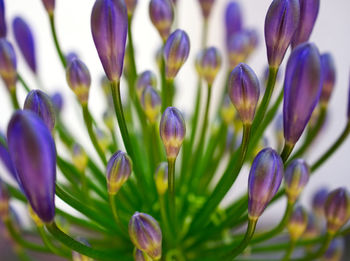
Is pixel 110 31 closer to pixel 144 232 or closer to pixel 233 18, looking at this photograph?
pixel 144 232

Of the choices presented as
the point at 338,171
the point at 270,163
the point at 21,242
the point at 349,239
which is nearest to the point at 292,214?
the point at 270,163

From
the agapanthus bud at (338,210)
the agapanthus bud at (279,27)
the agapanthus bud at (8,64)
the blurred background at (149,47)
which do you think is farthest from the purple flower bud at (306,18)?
the blurred background at (149,47)

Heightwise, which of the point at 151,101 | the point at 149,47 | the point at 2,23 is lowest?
the point at 151,101

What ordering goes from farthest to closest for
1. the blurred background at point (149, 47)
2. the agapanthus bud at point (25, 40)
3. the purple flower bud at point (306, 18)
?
the blurred background at point (149, 47), the agapanthus bud at point (25, 40), the purple flower bud at point (306, 18)

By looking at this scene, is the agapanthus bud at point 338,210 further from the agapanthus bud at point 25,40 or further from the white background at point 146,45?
the white background at point 146,45

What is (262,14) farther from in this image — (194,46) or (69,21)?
(69,21)

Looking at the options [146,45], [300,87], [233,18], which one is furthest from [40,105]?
[146,45]

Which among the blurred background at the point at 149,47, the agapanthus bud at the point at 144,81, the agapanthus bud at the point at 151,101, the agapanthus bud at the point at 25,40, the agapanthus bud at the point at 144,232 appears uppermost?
the blurred background at the point at 149,47
